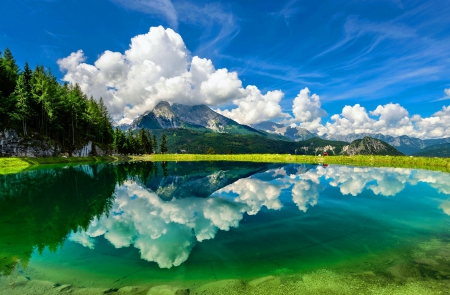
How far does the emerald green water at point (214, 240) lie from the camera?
34.8 ft

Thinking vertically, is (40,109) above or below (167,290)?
above

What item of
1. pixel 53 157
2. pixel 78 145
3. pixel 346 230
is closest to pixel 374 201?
pixel 346 230

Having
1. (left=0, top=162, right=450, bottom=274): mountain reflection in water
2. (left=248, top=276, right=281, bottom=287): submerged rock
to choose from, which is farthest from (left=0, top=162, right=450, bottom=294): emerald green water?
(left=248, top=276, right=281, bottom=287): submerged rock

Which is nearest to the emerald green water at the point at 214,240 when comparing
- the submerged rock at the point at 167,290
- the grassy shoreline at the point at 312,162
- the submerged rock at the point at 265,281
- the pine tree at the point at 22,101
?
the submerged rock at the point at 265,281

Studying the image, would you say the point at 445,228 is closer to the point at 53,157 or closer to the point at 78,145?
the point at 53,157

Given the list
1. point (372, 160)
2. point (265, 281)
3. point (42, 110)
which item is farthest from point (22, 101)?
point (372, 160)

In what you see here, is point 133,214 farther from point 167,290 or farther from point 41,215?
point 167,290

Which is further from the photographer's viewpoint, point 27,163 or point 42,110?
point 42,110

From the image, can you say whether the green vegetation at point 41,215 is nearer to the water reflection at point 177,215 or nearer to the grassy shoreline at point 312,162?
the water reflection at point 177,215

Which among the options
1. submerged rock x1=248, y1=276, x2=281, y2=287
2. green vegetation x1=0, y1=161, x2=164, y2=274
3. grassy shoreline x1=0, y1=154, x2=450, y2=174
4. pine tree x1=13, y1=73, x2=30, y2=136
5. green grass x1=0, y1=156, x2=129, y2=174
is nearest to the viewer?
submerged rock x1=248, y1=276, x2=281, y2=287

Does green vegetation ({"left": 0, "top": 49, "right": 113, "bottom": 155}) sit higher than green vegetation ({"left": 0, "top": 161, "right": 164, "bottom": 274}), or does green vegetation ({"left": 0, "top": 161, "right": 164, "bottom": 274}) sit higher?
green vegetation ({"left": 0, "top": 49, "right": 113, "bottom": 155})

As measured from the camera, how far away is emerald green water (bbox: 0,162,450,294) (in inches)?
418

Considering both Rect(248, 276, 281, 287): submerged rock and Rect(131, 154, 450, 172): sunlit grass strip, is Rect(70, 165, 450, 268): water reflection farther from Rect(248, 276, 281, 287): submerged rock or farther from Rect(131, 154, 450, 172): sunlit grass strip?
Rect(131, 154, 450, 172): sunlit grass strip

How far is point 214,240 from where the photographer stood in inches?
584
